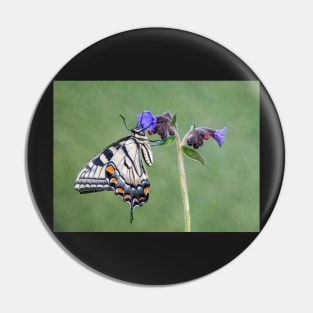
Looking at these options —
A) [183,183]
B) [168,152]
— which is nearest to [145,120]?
[168,152]

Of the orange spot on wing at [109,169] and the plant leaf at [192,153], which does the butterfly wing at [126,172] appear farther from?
the plant leaf at [192,153]

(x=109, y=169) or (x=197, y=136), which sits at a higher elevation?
(x=197, y=136)

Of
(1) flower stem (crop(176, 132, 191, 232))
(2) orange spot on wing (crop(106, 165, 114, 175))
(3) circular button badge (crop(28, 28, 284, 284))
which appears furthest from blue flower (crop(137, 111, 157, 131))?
(2) orange spot on wing (crop(106, 165, 114, 175))

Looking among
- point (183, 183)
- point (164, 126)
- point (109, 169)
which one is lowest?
point (183, 183)

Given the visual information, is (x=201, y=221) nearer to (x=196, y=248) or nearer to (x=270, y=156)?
(x=196, y=248)

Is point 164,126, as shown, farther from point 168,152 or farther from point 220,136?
point 220,136

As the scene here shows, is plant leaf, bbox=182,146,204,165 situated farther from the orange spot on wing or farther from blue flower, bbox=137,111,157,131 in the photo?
the orange spot on wing
